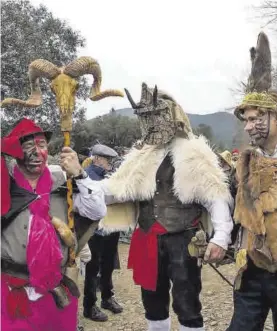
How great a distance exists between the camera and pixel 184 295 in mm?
3381

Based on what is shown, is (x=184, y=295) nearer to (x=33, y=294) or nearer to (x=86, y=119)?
(x=33, y=294)

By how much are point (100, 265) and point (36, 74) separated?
9.77 feet

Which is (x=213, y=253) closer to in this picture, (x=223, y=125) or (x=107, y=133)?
(x=223, y=125)

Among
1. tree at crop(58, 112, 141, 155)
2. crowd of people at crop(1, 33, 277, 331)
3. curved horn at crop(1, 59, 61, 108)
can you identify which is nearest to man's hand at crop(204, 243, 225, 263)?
crowd of people at crop(1, 33, 277, 331)

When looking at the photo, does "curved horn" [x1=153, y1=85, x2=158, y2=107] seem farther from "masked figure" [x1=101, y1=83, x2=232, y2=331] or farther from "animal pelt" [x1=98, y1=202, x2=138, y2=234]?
"animal pelt" [x1=98, y1=202, x2=138, y2=234]

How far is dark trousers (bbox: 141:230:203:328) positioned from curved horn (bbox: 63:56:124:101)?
1.06 m

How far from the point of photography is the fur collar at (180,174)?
340 cm

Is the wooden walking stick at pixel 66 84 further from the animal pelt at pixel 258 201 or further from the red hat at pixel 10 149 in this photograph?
the animal pelt at pixel 258 201

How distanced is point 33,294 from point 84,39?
1293 centimetres

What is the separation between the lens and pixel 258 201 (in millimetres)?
2781

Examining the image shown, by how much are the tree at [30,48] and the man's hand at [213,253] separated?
27.4ft

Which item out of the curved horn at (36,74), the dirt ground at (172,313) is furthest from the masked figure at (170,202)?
the dirt ground at (172,313)

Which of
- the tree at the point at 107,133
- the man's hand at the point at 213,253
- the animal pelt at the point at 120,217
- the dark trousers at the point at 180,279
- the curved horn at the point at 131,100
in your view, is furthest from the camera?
the tree at the point at 107,133

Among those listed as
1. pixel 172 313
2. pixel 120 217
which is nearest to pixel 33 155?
pixel 120 217
